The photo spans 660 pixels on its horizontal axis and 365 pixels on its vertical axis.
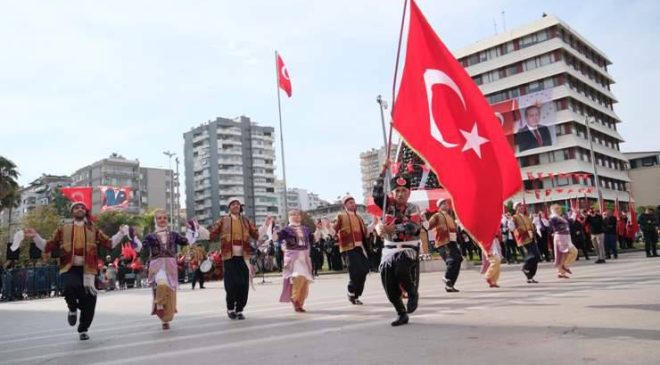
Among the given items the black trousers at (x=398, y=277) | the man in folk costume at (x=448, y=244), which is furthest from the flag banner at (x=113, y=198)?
the black trousers at (x=398, y=277)

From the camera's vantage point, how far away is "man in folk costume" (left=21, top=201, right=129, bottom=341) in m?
8.63

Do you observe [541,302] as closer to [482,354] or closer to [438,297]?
[438,297]

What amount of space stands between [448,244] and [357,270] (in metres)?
2.52

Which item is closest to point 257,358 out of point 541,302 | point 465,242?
point 541,302

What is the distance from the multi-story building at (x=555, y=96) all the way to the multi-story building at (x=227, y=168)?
200ft

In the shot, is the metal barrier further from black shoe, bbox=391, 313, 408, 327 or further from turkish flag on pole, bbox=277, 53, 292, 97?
black shoe, bbox=391, 313, 408, 327

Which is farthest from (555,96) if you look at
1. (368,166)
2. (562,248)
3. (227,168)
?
(368,166)

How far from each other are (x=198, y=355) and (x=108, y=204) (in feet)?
106

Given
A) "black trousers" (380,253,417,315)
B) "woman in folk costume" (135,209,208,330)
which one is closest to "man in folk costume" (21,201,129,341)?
"woman in folk costume" (135,209,208,330)

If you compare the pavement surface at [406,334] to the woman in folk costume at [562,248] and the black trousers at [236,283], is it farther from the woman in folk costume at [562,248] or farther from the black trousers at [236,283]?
the woman in folk costume at [562,248]

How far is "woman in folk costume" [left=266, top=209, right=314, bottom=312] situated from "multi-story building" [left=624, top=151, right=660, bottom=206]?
68254mm

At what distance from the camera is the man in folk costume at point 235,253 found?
971 centimetres

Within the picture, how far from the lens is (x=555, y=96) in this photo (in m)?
61.7

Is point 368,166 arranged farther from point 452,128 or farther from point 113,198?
point 452,128
